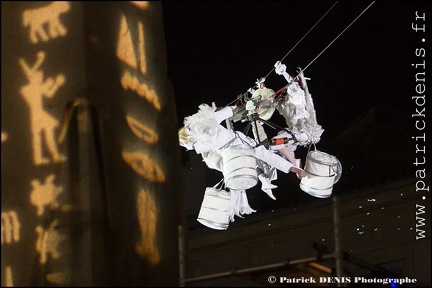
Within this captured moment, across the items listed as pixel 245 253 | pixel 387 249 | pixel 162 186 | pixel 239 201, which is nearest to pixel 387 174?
pixel 387 249

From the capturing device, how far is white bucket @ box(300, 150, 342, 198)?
680 inches

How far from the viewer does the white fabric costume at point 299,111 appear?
55.6 feet

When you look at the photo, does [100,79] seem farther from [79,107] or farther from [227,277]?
[227,277]

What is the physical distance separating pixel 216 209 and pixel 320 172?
171 cm

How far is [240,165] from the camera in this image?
55.0 feet

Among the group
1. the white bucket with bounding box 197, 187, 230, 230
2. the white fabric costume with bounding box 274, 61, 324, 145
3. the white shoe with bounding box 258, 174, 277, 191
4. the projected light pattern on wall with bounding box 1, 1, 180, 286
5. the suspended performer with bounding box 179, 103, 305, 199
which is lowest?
the projected light pattern on wall with bounding box 1, 1, 180, 286

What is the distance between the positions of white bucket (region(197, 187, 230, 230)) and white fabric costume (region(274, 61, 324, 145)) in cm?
161

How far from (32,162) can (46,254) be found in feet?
2.23

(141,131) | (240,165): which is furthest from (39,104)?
(240,165)

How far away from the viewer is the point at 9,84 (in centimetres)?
940

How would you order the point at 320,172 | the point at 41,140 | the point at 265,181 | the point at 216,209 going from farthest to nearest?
the point at 216,209
the point at 265,181
the point at 320,172
the point at 41,140

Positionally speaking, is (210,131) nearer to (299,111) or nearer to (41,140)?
(299,111)

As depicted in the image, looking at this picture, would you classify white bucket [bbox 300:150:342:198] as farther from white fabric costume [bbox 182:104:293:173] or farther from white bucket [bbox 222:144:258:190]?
white fabric costume [bbox 182:104:293:173]

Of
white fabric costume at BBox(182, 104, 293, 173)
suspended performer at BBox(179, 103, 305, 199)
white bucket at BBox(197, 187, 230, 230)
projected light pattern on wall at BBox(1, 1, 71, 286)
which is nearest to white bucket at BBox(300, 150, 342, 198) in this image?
suspended performer at BBox(179, 103, 305, 199)
